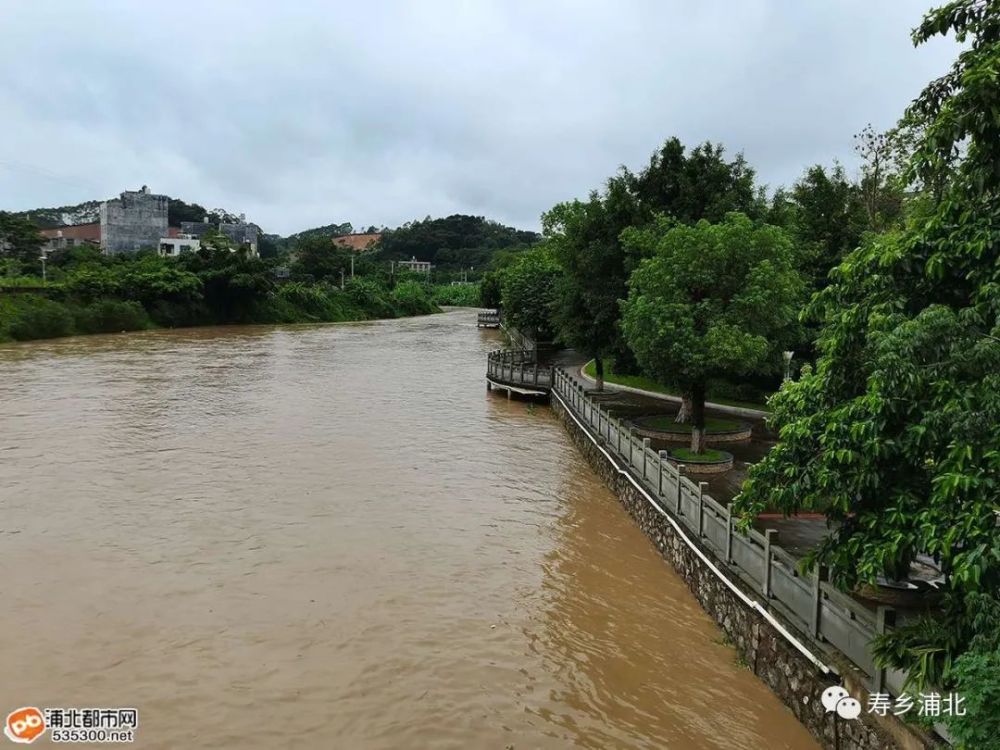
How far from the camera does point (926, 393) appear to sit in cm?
567

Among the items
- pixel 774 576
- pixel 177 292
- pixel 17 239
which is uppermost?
pixel 17 239

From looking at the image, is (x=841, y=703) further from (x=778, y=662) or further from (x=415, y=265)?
(x=415, y=265)

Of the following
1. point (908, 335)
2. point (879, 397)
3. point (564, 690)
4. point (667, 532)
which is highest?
point (908, 335)

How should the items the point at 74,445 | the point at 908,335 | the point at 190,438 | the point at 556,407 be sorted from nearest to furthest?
the point at 908,335
the point at 74,445
the point at 190,438
the point at 556,407

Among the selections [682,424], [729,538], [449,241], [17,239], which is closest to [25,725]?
[729,538]

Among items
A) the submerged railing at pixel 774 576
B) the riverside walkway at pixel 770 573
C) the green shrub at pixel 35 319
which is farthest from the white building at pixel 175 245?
the submerged railing at pixel 774 576

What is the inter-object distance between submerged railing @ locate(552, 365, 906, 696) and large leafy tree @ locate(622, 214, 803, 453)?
7.98 feet

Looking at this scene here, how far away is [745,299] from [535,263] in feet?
85.8

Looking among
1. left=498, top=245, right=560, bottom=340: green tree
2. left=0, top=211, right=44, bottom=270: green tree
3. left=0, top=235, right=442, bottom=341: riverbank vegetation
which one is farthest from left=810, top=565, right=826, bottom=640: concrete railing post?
left=0, top=211, right=44, bottom=270: green tree

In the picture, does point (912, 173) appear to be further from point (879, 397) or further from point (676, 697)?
point (676, 697)

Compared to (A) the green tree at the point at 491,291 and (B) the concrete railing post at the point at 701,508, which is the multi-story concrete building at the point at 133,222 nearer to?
(A) the green tree at the point at 491,291

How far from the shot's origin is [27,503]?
1554cm

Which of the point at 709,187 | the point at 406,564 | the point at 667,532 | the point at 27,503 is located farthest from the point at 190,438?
the point at 709,187

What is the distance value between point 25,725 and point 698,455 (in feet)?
43.9
